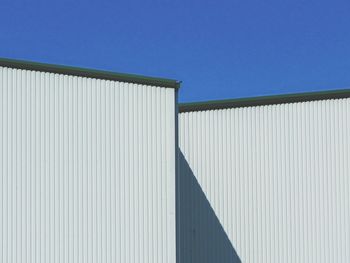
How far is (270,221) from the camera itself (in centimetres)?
2186

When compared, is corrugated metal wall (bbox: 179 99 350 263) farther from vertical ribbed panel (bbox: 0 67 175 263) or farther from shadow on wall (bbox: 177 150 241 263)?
vertical ribbed panel (bbox: 0 67 175 263)

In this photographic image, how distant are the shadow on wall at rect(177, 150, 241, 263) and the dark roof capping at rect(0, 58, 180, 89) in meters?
5.60

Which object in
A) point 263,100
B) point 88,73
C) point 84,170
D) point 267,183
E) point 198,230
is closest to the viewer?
point 84,170

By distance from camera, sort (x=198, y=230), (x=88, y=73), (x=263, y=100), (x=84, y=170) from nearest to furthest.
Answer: (x=84, y=170)
(x=88, y=73)
(x=263, y=100)
(x=198, y=230)

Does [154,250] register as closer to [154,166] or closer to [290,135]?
[154,166]

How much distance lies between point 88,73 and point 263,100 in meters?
7.31

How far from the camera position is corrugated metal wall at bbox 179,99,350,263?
2152cm

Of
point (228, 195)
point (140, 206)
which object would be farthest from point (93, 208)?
point (228, 195)

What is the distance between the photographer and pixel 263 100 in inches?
874

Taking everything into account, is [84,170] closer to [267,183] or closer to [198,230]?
[198,230]

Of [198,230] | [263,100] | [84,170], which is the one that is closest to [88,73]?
[84,170]

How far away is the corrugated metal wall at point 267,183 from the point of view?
847 inches

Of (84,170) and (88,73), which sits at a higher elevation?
(88,73)

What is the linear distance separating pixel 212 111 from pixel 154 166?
595 cm
